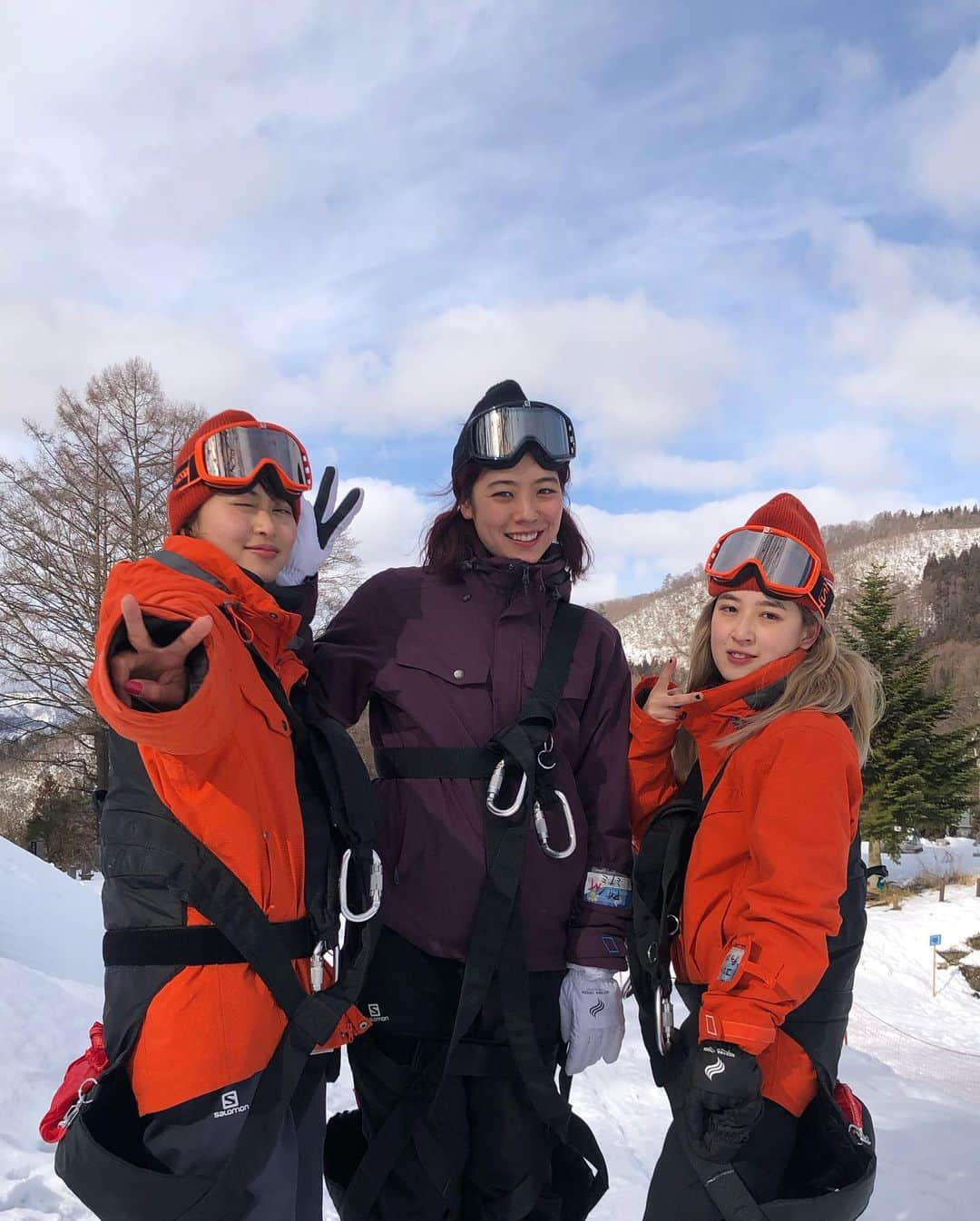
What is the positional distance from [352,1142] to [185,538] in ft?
6.32

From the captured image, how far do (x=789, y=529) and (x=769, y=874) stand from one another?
1.16 m

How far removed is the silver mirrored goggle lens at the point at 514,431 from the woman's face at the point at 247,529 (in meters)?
0.78

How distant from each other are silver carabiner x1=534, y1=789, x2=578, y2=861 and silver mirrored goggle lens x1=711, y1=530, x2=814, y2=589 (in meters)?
0.93

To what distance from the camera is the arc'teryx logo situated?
1864 millimetres

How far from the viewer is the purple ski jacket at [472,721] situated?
96.4 inches

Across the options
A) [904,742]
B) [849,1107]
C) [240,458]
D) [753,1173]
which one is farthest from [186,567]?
[904,742]

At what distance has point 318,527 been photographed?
276 centimetres

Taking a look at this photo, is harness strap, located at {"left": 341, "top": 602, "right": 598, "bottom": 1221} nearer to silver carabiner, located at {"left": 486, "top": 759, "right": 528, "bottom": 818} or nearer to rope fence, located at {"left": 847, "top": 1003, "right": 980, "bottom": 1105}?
silver carabiner, located at {"left": 486, "top": 759, "right": 528, "bottom": 818}

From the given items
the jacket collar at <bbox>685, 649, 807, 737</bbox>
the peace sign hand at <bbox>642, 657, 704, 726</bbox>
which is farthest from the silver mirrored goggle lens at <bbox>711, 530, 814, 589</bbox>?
the peace sign hand at <bbox>642, 657, 704, 726</bbox>

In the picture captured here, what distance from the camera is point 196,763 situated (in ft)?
6.19

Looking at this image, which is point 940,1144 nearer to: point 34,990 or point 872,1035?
point 34,990

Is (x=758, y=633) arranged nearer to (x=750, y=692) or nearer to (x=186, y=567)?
(x=750, y=692)

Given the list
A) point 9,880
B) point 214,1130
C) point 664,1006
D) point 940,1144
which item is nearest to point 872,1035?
point 940,1144

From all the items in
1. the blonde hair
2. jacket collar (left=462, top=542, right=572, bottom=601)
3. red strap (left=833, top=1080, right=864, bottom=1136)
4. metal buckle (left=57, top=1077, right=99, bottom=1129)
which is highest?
jacket collar (left=462, top=542, right=572, bottom=601)
